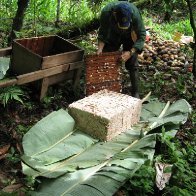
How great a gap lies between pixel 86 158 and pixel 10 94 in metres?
1.46

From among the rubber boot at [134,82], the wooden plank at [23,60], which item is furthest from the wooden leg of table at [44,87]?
the rubber boot at [134,82]

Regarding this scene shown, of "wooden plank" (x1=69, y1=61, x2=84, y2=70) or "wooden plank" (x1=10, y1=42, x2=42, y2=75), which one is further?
"wooden plank" (x1=69, y1=61, x2=84, y2=70)

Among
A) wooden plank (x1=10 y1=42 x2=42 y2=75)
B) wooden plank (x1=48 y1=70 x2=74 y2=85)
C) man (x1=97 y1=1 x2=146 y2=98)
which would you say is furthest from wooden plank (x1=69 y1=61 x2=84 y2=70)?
wooden plank (x1=10 y1=42 x2=42 y2=75)

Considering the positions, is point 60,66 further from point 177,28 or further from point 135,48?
point 177,28

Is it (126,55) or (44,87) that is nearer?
(44,87)

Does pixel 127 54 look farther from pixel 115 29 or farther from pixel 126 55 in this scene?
pixel 115 29

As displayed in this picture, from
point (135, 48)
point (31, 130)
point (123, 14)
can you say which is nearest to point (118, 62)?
point (135, 48)

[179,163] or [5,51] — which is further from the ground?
[5,51]

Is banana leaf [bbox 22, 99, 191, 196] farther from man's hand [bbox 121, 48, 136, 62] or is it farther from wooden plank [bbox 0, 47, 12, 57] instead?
wooden plank [bbox 0, 47, 12, 57]

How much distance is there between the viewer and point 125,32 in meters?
5.85

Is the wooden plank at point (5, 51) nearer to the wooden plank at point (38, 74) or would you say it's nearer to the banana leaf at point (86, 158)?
the wooden plank at point (38, 74)

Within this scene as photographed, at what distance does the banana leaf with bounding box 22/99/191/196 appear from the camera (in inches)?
150

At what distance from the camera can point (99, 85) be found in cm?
563

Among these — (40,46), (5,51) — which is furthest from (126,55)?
(5,51)
